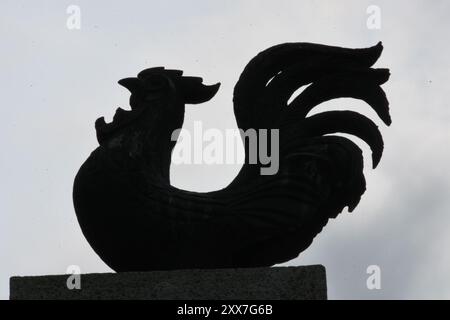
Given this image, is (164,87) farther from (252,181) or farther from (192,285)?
(192,285)

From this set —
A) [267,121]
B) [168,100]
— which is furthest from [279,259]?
[168,100]

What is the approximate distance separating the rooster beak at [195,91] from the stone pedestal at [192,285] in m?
1.52

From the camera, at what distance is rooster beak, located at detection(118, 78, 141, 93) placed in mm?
5633

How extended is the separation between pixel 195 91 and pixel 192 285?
1.62 m

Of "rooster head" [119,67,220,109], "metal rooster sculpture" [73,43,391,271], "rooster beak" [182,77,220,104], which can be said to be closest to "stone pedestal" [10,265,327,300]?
"metal rooster sculpture" [73,43,391,271]

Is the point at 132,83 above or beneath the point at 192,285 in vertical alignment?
above

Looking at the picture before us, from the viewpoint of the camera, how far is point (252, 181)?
5.12m

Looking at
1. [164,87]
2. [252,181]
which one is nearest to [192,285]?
[252,181]

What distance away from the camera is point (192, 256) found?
4840mm

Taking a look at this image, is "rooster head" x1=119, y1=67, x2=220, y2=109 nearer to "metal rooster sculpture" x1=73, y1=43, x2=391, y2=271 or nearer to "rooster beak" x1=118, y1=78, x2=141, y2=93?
"rooster beak" x1=118, y1=78, x2=141, y2=93

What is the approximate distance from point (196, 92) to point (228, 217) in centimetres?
112

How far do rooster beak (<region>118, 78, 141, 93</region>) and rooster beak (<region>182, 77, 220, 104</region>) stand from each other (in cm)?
27

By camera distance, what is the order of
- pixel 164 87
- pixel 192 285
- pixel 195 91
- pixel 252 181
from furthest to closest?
pixel 195 91, pixel 164 87, pixel 252 181, pixel 192 285

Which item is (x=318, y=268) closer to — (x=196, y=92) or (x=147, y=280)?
(x=147, y=280)
